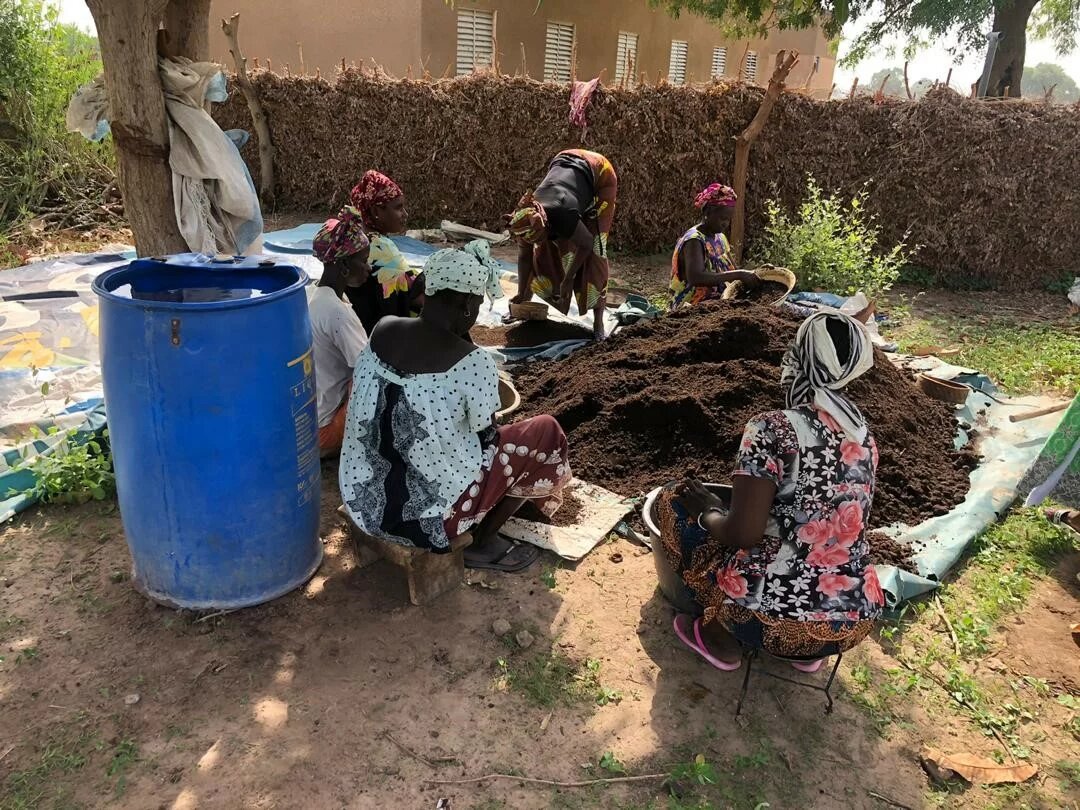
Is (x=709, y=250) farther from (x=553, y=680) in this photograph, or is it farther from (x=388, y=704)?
(x=388, y=704)

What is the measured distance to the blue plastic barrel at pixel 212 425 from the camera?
92.0 inches

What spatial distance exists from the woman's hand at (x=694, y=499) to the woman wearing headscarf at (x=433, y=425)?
2.10 ft

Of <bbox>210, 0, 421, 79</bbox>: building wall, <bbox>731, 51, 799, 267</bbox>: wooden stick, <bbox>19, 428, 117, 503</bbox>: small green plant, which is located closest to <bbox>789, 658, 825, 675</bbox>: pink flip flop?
<bbox>19, 428, 117, 503</bbox>: small green plant

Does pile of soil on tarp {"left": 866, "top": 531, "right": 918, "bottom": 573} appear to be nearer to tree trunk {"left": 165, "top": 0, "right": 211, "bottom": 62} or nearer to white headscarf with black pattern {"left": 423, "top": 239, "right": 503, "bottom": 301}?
white headscarf with black pattern {"left": 423, "top": 239, "right": 503, "bottom": 301}

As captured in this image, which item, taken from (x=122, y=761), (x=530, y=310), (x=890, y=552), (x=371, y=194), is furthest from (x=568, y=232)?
(x=122, y=761)

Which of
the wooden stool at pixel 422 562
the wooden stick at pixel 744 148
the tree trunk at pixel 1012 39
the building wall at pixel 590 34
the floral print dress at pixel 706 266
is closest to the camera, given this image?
the wooden stool at pixel 422 562

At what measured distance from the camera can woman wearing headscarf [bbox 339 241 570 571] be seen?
259cm

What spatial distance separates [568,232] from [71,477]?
3.58m

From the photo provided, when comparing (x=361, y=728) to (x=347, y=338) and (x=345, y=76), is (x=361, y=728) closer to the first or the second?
(x=347, y=338)

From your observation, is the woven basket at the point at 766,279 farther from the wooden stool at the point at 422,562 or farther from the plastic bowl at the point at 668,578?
the wooden stool at the point at 422,562

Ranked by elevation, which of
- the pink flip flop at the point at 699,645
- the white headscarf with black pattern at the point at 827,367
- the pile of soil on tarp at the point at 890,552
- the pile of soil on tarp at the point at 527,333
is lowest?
the pink flip flop at the point at 699,645

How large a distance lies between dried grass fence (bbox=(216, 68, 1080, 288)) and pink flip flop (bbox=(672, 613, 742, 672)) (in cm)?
682

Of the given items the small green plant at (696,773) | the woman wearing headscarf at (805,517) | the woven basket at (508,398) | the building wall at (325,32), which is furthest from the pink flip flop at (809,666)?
the building wall at (325,32)

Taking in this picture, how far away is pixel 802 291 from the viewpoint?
270 inches
